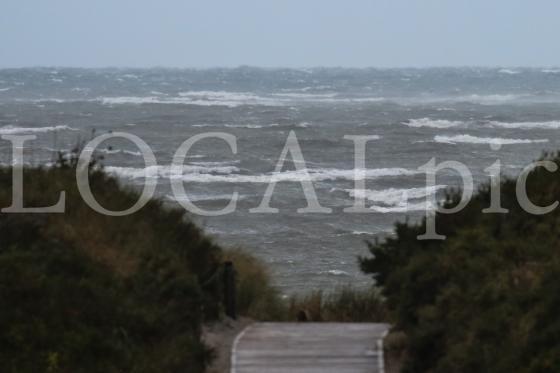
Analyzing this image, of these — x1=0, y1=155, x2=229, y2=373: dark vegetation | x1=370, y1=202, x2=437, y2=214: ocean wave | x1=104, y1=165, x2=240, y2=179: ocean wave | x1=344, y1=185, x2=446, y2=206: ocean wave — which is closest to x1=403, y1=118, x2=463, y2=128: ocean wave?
x1=104, y1=165, x2=240, y2=179: ocean wave

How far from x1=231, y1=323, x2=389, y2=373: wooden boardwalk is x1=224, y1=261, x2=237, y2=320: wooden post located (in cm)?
42

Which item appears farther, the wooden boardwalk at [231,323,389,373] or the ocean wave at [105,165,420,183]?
the ocean wave at [105,165,420,183]

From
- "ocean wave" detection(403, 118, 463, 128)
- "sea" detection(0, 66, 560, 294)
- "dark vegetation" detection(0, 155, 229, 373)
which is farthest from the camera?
"ocean wave" detection(403, 118, 463, 128)

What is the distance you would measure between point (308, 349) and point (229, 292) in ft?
6.40

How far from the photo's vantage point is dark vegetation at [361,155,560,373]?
8.77 metres

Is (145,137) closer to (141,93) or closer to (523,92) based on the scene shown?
(141,93)

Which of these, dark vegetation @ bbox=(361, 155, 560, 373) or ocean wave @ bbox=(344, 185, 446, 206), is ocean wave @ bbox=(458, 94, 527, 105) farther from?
dark vegetation @ bbox=(361, 155, 560, 373)

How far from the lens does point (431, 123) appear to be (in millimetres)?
69938

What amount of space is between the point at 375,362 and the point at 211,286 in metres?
2.39

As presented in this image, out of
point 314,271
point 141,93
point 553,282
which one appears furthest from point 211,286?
point 141,93

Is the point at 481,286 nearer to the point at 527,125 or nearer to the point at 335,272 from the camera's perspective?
the point at 335,272

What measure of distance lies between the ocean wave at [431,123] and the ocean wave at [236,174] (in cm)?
2498

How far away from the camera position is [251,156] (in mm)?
48750

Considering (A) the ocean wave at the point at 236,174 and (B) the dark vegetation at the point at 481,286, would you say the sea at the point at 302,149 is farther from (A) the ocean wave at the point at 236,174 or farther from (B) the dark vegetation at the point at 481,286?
(B) the dark vegetation at the point at 481,286
